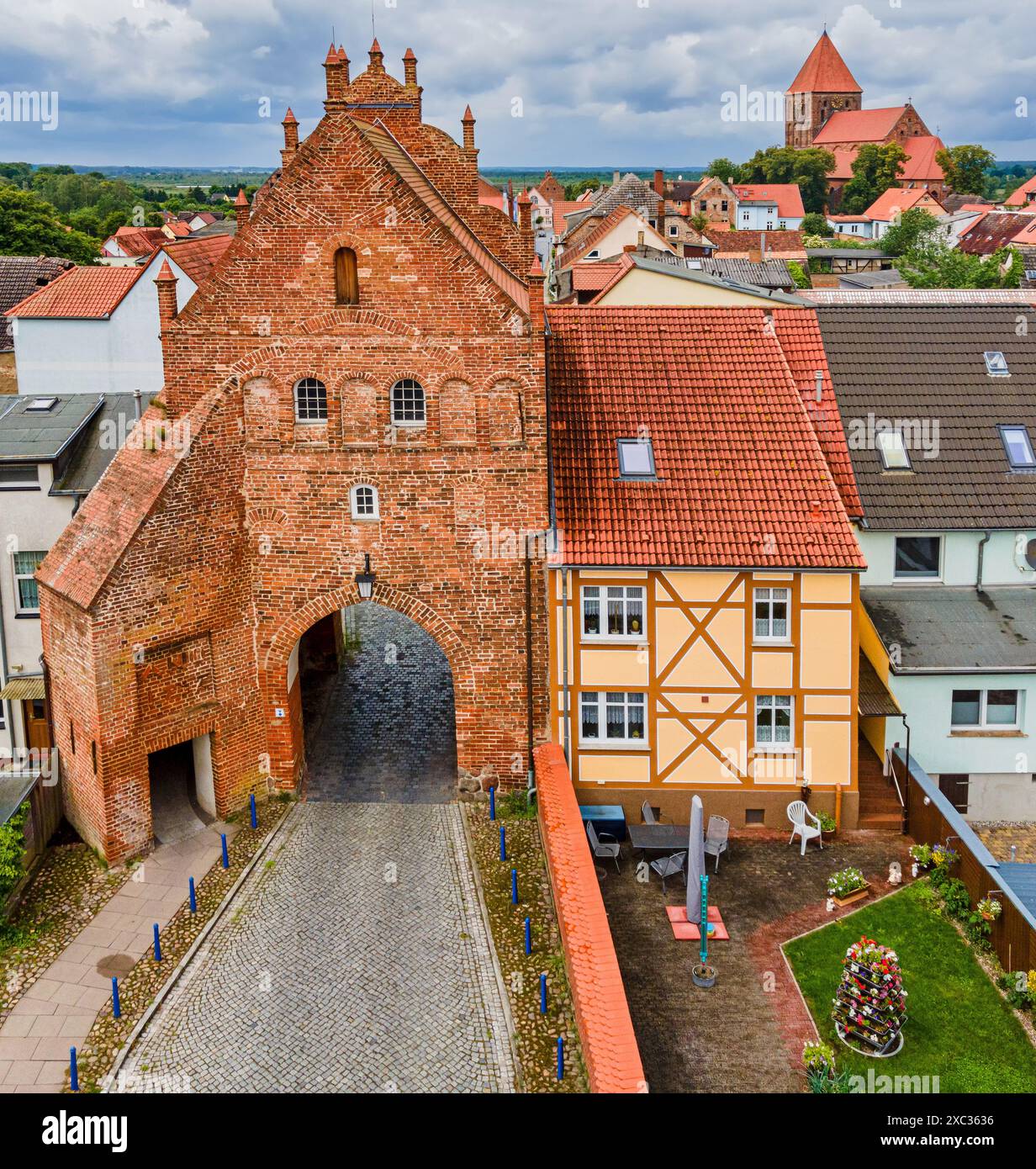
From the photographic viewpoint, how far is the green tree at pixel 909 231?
371 feet

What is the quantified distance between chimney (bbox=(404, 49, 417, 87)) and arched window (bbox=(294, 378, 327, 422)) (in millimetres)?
11708

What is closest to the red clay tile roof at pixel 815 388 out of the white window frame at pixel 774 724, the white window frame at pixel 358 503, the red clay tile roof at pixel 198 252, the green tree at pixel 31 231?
the white window frame at pixel 774 724

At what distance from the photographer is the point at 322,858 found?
20.5 m

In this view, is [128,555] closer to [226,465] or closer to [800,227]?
[226,465]

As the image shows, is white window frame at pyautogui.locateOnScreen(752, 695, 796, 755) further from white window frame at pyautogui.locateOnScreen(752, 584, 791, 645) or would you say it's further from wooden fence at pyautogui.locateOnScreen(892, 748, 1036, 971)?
wooden fence at pyautogui.locateOnScreen(892, 748, 1036, 971)

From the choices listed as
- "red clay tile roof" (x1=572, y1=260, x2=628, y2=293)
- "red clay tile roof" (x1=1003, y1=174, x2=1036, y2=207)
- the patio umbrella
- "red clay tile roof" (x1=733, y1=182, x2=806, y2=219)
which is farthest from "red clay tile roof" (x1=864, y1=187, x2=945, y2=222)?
the patio umbrella

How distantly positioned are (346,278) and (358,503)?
402 cm

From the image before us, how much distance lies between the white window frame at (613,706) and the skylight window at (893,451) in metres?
7.90

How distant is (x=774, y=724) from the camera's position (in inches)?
841

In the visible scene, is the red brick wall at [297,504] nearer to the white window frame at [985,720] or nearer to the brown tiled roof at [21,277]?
the white window frame at [985,720]

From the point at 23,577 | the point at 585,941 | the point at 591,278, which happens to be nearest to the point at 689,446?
the point at 585,941

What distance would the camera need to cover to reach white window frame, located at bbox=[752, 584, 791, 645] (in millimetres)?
20984

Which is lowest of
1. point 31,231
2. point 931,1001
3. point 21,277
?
point 931,1001

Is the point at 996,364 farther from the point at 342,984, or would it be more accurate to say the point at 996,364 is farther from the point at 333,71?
the point at 342,984
